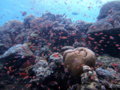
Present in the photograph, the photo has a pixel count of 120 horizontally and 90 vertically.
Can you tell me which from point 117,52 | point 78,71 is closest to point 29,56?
point 78,71

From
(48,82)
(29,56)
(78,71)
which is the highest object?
(29,56)

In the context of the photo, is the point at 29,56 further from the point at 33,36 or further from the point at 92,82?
the point at 92,82

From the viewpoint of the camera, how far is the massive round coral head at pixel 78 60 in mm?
5539

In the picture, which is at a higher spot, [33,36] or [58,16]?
[58,16]

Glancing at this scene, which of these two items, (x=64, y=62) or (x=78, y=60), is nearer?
(x=78, y=60)

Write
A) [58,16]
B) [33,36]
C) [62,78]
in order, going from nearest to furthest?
[62,78] < [33,36] < [58,16]

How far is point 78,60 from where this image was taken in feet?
18.9

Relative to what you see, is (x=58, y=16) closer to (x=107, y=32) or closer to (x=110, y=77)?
(x=107, y=32)

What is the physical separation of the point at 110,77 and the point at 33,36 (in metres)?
7.47

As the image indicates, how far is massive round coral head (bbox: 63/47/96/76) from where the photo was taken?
5539mm

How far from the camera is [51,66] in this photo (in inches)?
251

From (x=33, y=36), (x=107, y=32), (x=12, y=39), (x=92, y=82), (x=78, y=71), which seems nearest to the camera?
(x=92, y=82)

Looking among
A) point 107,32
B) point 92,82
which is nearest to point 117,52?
point 107,32

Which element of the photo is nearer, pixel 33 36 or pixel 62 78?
pixel 62 78
